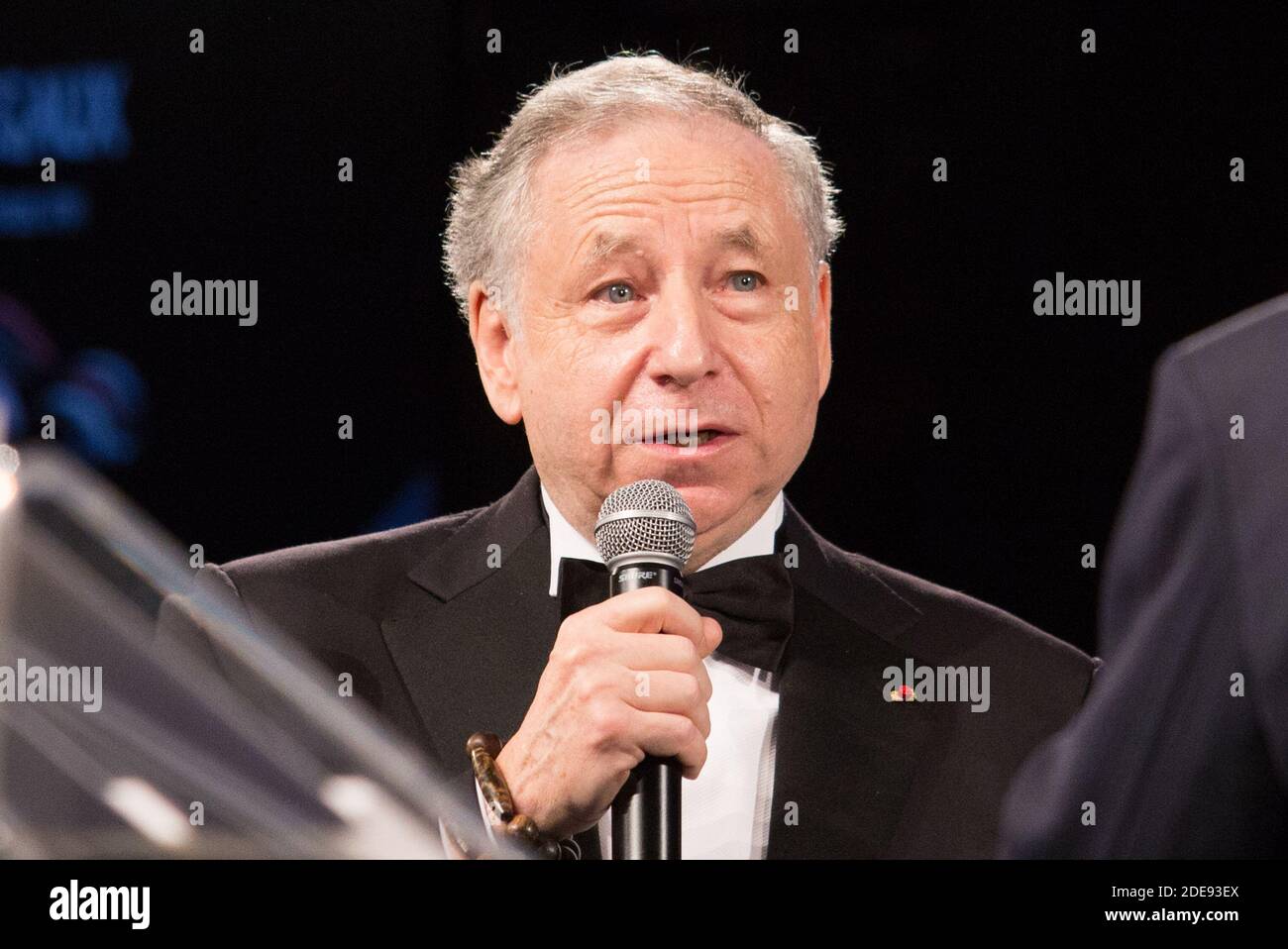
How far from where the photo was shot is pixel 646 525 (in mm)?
2400

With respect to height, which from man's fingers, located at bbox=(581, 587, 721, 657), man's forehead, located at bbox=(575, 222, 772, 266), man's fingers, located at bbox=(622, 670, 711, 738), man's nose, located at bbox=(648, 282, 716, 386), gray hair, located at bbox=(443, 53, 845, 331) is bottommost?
man's fingers, located at bbox=(622, 670, 711, 738)

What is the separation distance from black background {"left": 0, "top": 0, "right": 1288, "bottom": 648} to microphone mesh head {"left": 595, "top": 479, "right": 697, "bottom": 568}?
684 mm

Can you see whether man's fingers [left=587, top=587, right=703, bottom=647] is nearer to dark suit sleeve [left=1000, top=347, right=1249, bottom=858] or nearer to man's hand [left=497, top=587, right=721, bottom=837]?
man's hand [left=497, top=587, right=721, bottom=837]

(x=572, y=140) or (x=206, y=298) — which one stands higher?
(x=572, y=140)

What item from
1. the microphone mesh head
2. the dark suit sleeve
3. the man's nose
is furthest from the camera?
the man's nose

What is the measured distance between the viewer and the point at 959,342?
10.2 feet

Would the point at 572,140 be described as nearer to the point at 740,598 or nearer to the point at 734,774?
the point at 740,598

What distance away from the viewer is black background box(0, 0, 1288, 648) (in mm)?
3096

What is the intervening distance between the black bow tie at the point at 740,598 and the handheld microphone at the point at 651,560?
1.64 feet
